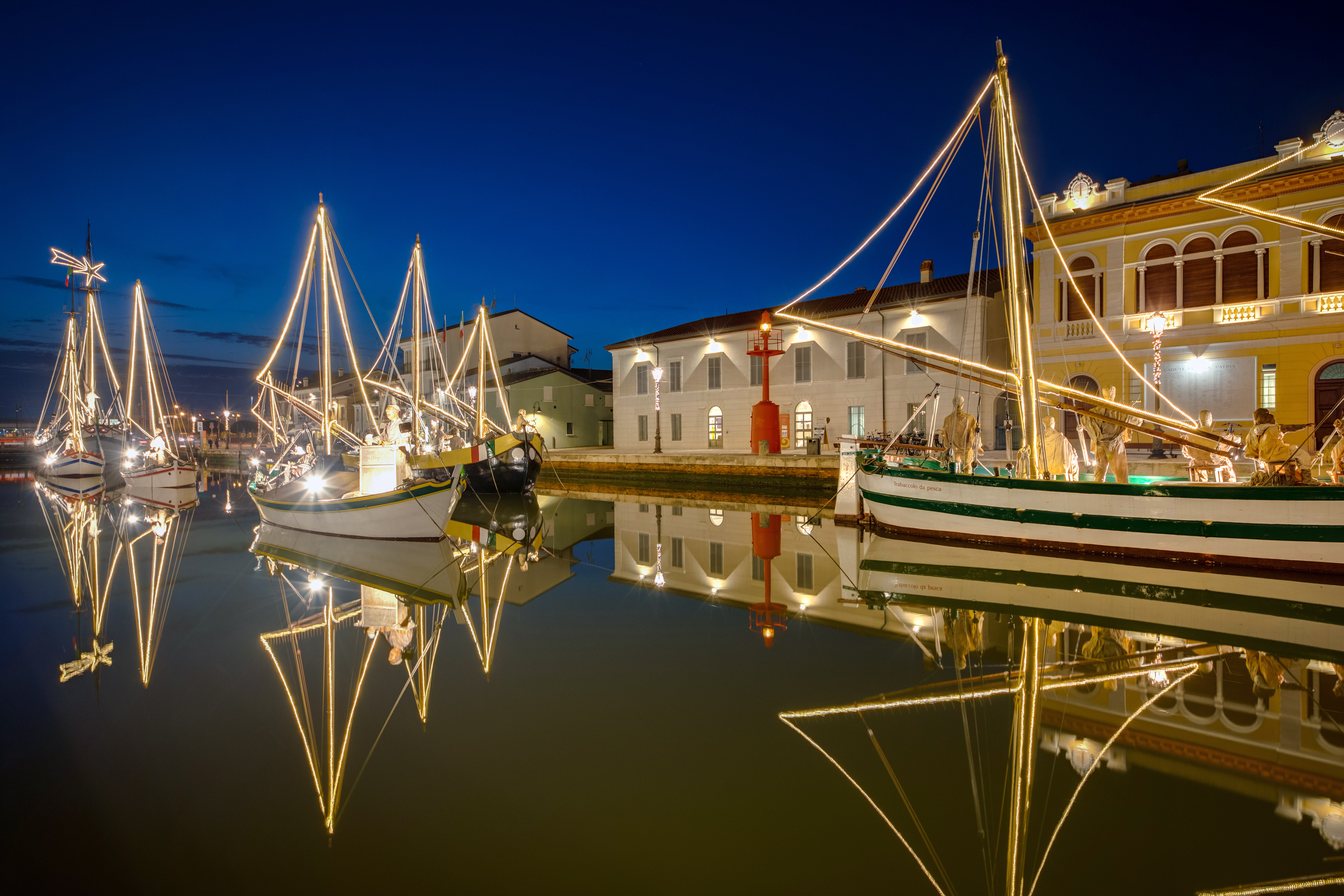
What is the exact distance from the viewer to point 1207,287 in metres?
20.0

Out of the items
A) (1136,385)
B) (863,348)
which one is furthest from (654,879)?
(863,348)

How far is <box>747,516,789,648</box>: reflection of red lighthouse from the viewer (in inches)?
279

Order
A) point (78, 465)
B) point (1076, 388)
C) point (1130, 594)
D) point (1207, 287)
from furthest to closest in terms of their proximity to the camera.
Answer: point (78, 465), point (1207, 287), point (1076, 388), point (1130, 594)

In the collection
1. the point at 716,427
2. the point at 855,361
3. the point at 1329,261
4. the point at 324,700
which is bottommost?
the point at 324,700

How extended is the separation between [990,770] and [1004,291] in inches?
399

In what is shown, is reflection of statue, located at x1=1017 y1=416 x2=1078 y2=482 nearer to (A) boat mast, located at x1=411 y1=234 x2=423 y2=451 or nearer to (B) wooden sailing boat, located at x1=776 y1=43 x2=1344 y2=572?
(B) wooden sailing boat, located at x1=776 y1=43 x2=1344 y2=572

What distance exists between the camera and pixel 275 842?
3.30m

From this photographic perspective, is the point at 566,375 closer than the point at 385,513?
No

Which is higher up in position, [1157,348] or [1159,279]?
[1159,279]

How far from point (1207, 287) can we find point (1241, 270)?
903mm

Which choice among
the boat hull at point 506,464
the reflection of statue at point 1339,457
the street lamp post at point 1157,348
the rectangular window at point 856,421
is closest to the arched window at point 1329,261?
the street lamp post at point 1157,348

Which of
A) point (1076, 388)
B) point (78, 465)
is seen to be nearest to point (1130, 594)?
point (1076, 388)

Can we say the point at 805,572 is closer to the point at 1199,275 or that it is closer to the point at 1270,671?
the point at 1270,671

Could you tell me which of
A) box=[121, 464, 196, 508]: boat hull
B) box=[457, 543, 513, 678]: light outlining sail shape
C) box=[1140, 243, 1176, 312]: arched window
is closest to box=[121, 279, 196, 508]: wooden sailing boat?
box=[121, 464, 196, 508]: boat hull
